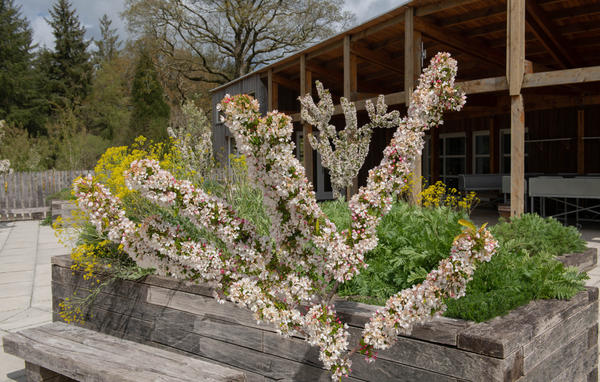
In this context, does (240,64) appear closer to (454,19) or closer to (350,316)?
(454,19)

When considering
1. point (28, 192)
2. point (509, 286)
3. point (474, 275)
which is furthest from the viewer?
point (28, 192)

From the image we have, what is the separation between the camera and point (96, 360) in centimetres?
253

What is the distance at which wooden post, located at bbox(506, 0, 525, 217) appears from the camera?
750 centimetres

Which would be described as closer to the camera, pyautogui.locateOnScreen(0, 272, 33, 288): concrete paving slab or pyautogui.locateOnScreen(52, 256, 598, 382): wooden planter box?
pyautogui.locateOnScreen(52, 256, 598, 382): wooden planter box

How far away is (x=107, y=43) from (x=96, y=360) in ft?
148

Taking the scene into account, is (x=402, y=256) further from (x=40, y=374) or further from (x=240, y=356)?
(x=40, y=374)

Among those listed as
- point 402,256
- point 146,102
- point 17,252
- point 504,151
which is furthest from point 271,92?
point 146,102

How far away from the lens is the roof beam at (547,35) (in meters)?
8.70

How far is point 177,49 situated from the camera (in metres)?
26.8

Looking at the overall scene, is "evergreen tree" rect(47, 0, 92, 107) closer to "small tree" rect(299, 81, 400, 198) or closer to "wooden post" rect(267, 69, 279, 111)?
"wooden post" rect(267, 69, 279, 111)

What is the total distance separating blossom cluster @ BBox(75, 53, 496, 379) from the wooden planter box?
0.35 m

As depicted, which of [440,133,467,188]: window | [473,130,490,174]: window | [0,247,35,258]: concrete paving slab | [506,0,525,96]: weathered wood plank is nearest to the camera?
[506,0,525,96]: weathered wood plank

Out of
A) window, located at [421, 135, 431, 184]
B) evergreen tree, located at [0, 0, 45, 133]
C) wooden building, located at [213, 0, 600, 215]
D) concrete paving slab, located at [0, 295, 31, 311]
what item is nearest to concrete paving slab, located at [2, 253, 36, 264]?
concrete paving slab, located at [0, 295, 31, 311]

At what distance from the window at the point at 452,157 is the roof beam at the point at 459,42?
147 inches
